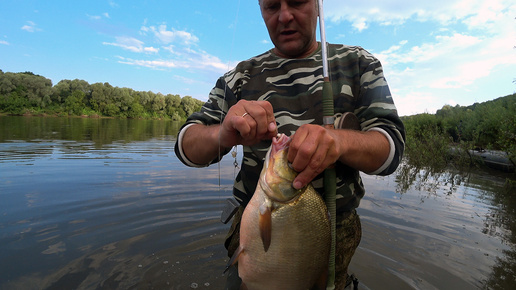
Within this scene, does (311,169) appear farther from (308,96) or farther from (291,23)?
(291,23)

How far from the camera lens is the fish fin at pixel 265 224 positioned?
5.25ft

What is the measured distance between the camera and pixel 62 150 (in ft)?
43.2

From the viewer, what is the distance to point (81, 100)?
69.9 meters

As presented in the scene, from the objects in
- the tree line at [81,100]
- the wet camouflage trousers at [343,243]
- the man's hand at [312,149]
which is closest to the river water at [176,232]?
the wet camouflage trousers at [343,243]

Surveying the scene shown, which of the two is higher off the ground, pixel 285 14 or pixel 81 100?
pixel 81 100

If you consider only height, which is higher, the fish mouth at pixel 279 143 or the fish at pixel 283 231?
the fish mouth at pixel 279 143

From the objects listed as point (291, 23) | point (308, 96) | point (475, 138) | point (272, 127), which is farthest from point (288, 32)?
point (475, 138)

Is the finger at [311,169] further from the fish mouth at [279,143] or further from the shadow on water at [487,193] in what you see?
the shadow on water at [487,193]

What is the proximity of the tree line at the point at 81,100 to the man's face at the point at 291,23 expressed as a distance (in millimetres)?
74696

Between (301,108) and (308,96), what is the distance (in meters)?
0.12

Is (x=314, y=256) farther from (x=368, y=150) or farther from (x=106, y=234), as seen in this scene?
(x=106, y=234)

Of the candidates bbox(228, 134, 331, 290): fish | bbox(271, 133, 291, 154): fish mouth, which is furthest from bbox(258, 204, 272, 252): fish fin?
bbox(271, 133, 291, 154): fish mouth

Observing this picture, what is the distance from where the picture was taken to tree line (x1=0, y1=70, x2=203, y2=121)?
59844 millimetres

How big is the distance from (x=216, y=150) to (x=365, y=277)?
3.59 meters
